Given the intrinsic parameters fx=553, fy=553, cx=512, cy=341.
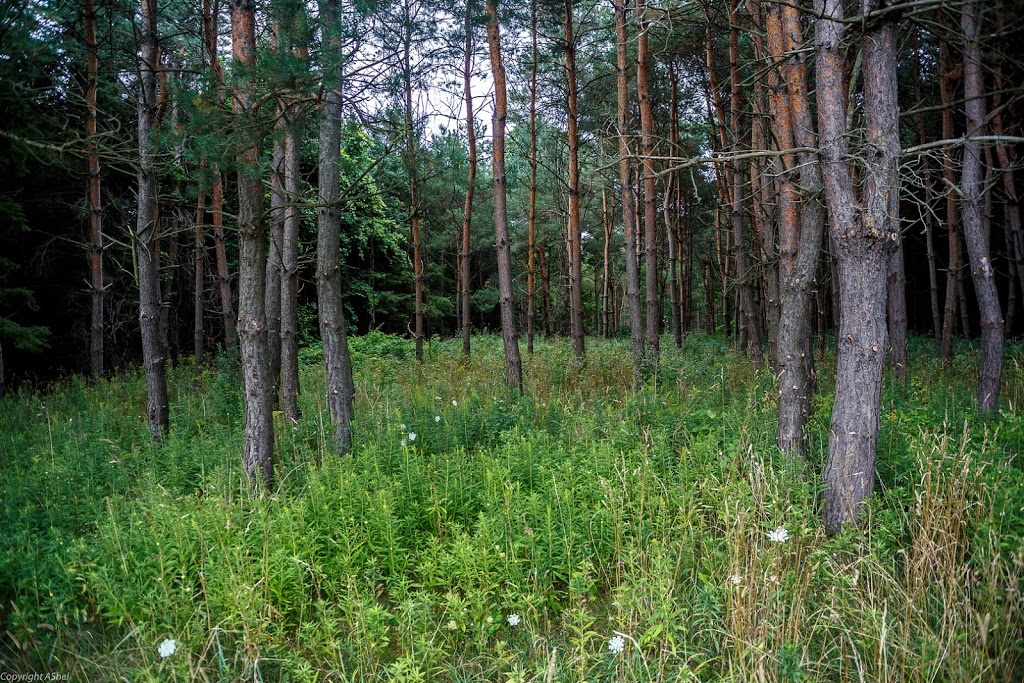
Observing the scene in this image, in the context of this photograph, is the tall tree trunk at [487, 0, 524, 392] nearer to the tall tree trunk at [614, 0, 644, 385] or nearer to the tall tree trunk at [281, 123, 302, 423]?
the tall tree trunk at [614, 0, 644, 385]

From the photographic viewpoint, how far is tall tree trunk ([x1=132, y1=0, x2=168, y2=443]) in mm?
6586

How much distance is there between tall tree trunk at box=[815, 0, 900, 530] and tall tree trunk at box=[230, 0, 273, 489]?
4386mm

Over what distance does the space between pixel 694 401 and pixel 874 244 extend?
143 inches

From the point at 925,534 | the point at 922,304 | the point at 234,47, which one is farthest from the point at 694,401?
the point at 922,304

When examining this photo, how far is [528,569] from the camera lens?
3424 mm

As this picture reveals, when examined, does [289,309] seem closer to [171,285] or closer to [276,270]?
[276,270]

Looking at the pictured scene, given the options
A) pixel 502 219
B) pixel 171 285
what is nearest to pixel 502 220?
pixel 502 219

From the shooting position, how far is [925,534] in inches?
122

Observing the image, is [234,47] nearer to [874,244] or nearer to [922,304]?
[874,244]

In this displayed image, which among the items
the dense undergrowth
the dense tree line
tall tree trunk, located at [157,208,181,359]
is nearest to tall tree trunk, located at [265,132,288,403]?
the dense tree line

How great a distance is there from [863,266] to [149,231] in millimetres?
7765

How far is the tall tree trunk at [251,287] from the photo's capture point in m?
4.61

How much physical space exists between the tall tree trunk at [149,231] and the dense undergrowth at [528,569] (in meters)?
1.58

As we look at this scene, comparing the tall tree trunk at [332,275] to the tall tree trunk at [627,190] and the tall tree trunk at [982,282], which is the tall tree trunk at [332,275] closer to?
the tall tree trunk at [627,190]
